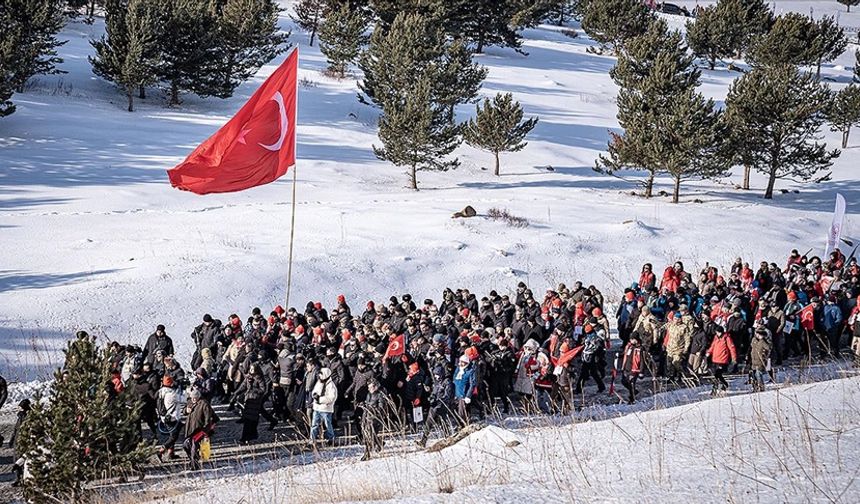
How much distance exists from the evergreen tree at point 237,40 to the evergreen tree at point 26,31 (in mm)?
9208

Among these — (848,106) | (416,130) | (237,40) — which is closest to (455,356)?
(416,130)

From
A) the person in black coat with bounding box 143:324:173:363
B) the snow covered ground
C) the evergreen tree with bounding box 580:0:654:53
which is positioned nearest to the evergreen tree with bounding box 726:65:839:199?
the person in black coat with bounding box 143:324:173:363

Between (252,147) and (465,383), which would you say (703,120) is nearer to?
(252,147)

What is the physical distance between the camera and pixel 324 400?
12.9 meters

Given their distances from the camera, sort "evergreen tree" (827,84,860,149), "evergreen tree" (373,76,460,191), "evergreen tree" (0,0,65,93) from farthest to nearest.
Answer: "evergreen tree" (827,84,860,149) → "evergreen tree" (0,0,65,93) → "evergreen tree" (373,76,460,191)

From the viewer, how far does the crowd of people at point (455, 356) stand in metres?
12.9

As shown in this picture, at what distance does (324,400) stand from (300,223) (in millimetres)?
16591

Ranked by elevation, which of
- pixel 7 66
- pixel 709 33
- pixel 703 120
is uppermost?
pixel 709 33

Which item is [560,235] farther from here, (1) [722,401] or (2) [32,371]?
(1) [722,401]

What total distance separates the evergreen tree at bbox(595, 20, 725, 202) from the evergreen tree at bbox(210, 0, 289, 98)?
24240 mm

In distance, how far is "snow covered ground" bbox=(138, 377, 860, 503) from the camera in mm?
5664

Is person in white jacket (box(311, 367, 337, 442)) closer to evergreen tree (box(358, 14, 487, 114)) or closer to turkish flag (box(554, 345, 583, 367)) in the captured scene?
turkish flag (box(554, 345, 583, 367))

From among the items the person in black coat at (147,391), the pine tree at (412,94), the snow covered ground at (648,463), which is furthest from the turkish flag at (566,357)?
the pine tree at (412,94)

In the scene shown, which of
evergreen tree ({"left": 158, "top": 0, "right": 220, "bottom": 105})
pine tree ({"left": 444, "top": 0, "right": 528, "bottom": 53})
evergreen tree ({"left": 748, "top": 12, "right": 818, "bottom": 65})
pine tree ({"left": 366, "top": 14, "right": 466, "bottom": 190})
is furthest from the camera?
pine tree ({"left": 444, "top": 0, "right": 528, "bottom": 53})
